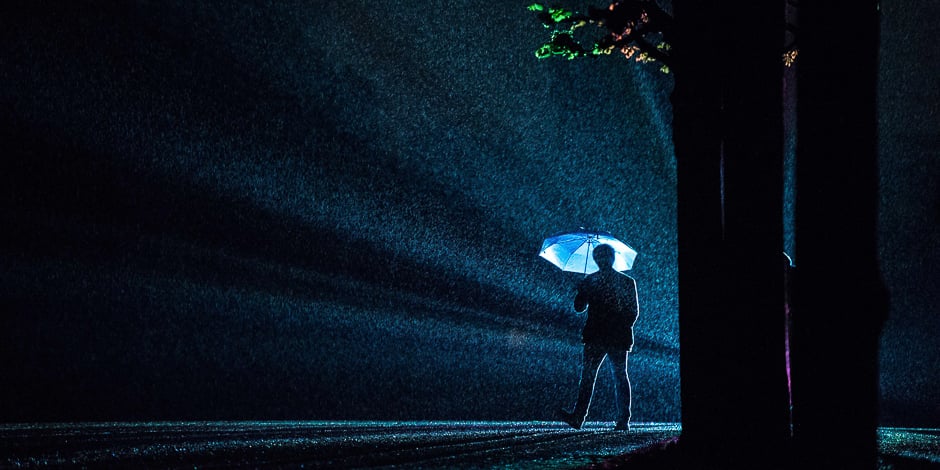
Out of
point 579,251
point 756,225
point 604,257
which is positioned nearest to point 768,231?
point 756,225

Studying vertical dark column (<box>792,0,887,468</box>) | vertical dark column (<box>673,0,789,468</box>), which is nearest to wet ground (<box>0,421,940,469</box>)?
vertical dark column (<box>673,0,789,468</box>)

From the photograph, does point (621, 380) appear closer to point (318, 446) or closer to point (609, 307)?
point (609, 307)

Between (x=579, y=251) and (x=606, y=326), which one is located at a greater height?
(x=579, y=251)

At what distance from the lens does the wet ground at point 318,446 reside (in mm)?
3457

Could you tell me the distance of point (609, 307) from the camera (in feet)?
20.5

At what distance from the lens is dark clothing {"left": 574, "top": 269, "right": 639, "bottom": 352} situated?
6273mm

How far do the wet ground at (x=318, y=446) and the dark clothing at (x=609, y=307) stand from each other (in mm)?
992

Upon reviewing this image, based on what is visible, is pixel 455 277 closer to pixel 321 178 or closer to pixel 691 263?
pixel 321 178

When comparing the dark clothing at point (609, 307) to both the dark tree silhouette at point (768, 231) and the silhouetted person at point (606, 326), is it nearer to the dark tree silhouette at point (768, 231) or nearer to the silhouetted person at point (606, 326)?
the silhouetted person at point (606, 326)

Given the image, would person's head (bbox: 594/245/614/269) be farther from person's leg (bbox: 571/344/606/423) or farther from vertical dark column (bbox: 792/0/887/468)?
vertical dark column (bbox: 792/0/887/468)

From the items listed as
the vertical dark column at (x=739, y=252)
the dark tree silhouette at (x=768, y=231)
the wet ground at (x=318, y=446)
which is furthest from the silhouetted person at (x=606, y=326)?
the vertical dark column at (x=739, y=252)

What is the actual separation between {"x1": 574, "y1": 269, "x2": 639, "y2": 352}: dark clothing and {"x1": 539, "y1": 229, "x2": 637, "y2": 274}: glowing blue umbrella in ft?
7.79

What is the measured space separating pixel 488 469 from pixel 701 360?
135 cm

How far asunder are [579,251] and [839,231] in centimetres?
683
